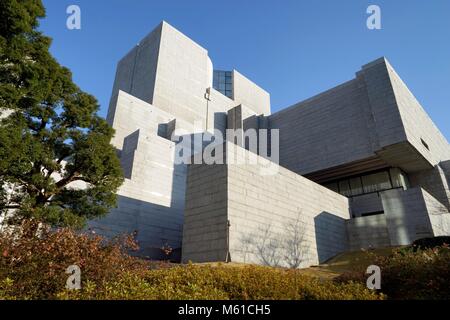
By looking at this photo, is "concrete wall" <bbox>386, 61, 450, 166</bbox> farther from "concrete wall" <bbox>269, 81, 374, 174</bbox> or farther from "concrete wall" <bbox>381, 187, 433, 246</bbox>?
"concrete wall" <bbox>381, 187, 433, 246</bbox>

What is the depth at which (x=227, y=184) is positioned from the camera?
1444cm

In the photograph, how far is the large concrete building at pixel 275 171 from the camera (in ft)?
50.1

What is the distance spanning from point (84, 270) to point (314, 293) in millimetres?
5158

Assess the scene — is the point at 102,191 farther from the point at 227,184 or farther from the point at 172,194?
the point at 172,194

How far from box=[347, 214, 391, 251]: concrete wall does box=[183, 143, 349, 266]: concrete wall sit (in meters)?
3.17

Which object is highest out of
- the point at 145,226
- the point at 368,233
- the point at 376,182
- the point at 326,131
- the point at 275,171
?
the point at 326,131

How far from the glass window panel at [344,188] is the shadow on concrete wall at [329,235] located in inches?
348

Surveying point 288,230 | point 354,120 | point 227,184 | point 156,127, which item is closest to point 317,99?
point 354,120

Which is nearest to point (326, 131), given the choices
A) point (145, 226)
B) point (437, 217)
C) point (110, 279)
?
point (437, 217)

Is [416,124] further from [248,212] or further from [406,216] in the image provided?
[248,212]

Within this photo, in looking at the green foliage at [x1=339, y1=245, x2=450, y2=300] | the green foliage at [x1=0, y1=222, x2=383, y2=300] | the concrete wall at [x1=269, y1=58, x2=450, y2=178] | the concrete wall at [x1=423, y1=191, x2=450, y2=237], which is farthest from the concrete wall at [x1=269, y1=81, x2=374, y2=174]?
the green foliage at [x1=0, y1=222, x2=383, y2=300]

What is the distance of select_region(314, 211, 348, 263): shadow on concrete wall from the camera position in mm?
19000

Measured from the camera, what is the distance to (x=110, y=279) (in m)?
6.54

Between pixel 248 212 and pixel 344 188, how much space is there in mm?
20193
